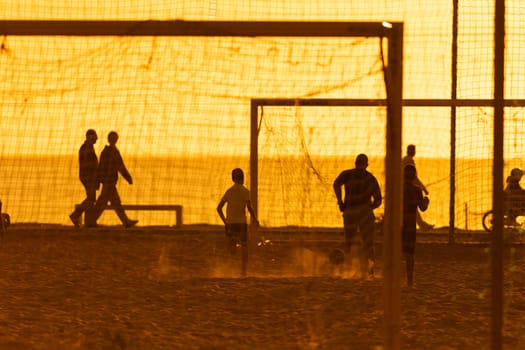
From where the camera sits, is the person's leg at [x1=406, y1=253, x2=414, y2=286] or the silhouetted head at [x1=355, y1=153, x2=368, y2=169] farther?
the silhouetted head at [x1=355, y1=153, x2=368, y2=169]

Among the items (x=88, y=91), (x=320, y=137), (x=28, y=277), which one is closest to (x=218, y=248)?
(x=320, y=137)

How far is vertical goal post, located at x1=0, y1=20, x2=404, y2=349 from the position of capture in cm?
680

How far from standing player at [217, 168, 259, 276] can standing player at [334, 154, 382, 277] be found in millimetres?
1097

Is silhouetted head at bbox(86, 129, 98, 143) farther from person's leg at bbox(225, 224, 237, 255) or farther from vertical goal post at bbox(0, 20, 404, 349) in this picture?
vertical goal post at bbox(0, 20, 404, 349)

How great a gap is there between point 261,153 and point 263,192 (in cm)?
415

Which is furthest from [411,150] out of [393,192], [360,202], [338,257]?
[393,192]

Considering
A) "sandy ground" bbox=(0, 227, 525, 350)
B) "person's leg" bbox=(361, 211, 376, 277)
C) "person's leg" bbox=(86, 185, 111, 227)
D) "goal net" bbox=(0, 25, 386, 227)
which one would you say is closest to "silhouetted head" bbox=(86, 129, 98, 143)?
"person's leg" bbox=(86, 185, 111, 227)

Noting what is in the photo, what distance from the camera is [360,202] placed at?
37.8 ft

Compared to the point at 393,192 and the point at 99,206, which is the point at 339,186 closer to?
the point at 393,192

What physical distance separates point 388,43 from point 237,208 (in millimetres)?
5358

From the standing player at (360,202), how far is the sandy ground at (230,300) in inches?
20.1

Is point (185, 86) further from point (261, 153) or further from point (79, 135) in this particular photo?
point (261, 153)

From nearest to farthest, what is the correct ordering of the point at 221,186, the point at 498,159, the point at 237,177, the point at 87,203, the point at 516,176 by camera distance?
1. the point at 498,159
2. the point at 237,177
3. the point at 516,176
4. the point at 87,203
5. the point at 221,186

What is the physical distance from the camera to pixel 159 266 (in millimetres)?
13117
